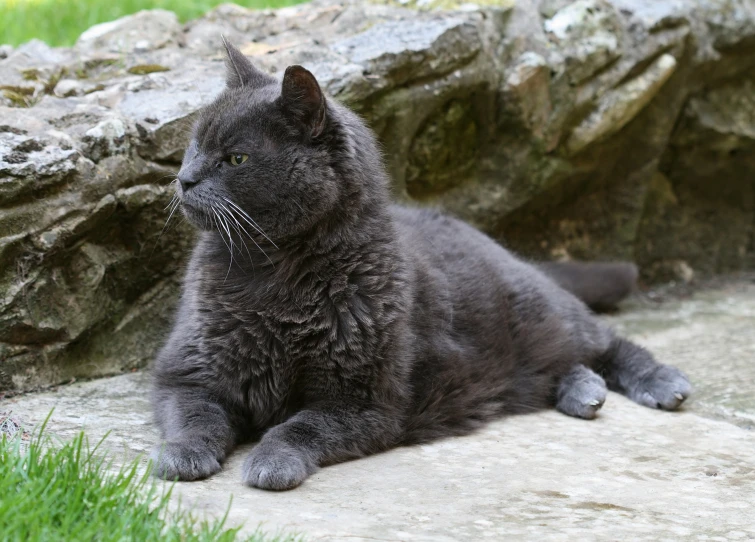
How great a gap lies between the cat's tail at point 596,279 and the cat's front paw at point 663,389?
0.82 meters

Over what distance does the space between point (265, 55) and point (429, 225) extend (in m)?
1.19

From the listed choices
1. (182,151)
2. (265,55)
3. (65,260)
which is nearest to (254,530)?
(65,260)

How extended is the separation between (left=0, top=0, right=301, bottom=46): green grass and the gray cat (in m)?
1.94

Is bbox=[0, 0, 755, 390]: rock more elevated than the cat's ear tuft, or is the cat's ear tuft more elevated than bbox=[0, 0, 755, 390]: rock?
the cat's ear tuft

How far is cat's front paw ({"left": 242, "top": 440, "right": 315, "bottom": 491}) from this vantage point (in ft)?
7.93

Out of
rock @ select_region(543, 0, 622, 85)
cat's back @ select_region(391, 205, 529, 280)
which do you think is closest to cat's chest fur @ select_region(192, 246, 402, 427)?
cat's back @ select_region(391, 205, 529, 280)

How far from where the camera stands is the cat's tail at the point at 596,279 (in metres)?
4.54

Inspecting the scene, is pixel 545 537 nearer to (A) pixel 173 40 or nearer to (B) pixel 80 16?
(A) pixel 173 40

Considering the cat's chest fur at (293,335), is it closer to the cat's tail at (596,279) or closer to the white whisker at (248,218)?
the white whisker at (248,218)

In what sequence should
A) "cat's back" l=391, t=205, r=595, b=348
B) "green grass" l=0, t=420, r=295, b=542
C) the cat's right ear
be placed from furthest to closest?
1. "cat's back" l=391, t=205, r=595, b=348
2. the cat's right ear
3. "green grass" l=0, t=420, r=295, b=542

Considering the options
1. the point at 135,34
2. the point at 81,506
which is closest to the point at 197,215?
the point at 81,506

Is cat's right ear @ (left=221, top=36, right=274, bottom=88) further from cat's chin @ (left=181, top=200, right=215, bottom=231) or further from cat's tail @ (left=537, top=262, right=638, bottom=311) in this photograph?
cat's tail @ (left=537, top=262, right=638, bottom=311)

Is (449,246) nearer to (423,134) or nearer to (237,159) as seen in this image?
(423,134)

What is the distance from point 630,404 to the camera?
146 inches
